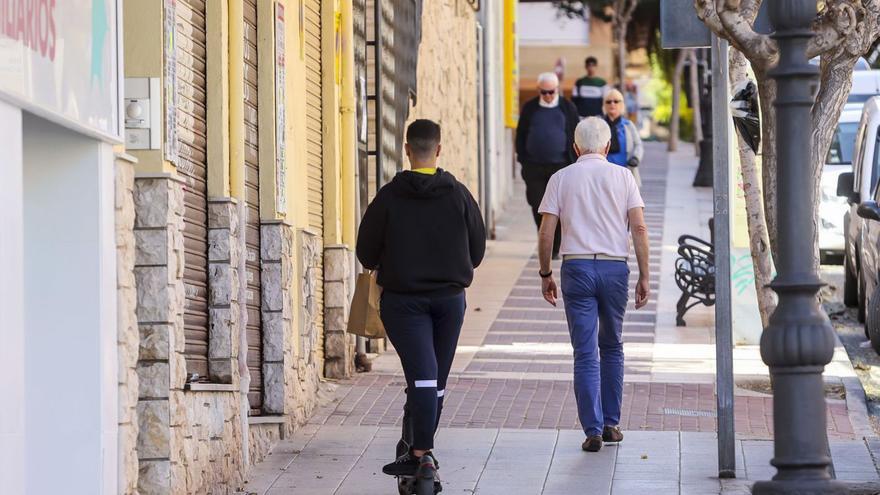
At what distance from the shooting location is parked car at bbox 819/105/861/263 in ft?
69.6

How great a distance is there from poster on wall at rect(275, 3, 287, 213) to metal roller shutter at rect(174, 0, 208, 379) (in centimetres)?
133

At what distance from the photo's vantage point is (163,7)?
7.46m

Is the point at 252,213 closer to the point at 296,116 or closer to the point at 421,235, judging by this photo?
the point at 296,116

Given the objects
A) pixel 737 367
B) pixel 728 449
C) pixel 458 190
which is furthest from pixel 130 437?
pixel 737 367

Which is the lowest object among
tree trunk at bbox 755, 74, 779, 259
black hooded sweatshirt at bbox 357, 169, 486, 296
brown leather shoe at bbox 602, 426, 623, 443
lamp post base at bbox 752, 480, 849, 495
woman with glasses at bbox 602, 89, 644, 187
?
brown leather shoe at bbox 602, 426, 623, 443

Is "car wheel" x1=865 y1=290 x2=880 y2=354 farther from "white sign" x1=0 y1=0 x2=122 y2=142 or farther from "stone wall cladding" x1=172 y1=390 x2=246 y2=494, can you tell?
"white sign" x1=0 y1=0 x2=122 y2=142

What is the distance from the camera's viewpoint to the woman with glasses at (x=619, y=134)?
1864 centimetres

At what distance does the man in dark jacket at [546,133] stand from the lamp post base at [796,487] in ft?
43.2

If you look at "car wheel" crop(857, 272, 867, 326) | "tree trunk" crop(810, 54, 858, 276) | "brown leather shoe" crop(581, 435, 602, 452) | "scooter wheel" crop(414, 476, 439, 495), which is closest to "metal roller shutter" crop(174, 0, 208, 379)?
"scooter wheel" crop(414, 476, 439, 495)

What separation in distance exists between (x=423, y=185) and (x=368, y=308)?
73 centimetres

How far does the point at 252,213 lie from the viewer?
9883 millimetres

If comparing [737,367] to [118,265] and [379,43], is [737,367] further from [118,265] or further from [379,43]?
[118,265]

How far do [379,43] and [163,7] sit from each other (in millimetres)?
→ 6585

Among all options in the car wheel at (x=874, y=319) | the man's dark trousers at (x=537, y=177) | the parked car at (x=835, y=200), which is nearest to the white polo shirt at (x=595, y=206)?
the car wheel at (x=874, y=319)
